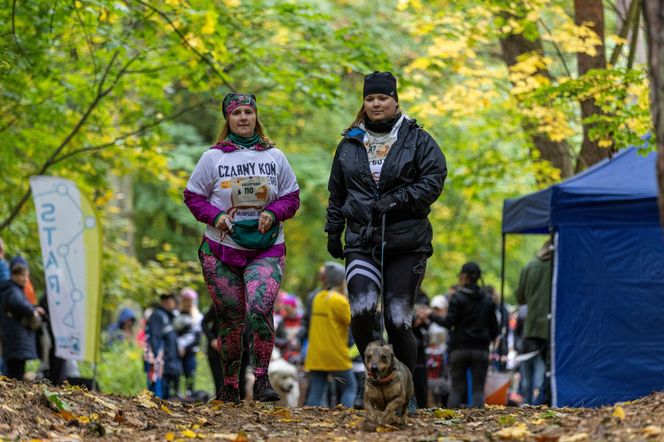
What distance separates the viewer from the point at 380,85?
7.13m

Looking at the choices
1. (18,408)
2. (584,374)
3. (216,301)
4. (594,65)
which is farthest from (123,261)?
(18,408)

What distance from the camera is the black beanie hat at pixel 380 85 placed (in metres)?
7.12

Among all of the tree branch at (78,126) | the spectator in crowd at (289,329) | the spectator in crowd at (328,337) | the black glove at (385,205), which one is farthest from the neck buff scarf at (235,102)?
the spectator in crowd at (289,329)

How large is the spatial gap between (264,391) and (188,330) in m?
10.0

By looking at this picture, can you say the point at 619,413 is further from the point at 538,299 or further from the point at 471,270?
the point at 538,299

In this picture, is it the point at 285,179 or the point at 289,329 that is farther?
the point at 289,329

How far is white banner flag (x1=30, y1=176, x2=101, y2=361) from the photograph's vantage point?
39.4ft

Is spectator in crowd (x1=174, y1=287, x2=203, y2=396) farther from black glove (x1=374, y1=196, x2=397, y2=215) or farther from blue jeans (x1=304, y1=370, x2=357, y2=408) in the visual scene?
black glove (x1=374, y1=196, x2=397, y2=215)

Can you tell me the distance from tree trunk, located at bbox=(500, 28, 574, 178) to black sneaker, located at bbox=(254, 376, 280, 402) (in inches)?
354

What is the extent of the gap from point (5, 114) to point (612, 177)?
8716 millimetres

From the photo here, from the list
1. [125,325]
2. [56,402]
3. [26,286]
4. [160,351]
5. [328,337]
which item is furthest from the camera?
[125,325]

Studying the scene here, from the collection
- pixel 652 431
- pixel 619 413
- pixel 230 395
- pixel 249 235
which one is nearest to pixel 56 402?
pixel 230 395

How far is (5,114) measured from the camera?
51.1 feet

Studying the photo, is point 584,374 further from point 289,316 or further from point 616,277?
point 289,316
